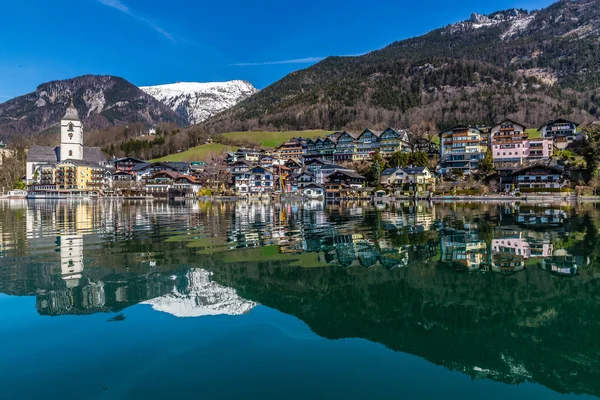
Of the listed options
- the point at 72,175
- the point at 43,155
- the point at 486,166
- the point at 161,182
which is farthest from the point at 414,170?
the point at 43,155

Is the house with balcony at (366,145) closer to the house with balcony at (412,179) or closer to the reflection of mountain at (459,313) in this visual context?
the house with balcony at (412,179)

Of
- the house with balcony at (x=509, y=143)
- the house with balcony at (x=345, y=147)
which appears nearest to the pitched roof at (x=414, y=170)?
the house with balcony at (x=509, y=143)

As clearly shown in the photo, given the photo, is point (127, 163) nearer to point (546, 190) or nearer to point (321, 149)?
point (321, 149)

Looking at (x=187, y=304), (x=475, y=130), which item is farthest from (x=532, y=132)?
(x=187, y=304)

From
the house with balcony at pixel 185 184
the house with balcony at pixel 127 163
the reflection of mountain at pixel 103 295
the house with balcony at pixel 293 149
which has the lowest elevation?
the reflection of mountain at pixel 103 295

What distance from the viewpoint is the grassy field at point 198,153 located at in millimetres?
131750

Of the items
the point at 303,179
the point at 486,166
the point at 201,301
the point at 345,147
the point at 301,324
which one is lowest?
→ the point at 301,324

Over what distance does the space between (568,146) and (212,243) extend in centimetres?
9220

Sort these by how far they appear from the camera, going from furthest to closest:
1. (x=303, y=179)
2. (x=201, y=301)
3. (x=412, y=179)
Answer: (x=303, y=179)
(x=412, y=179)
(x=201, y=301)

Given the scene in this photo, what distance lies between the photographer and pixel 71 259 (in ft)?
45.0

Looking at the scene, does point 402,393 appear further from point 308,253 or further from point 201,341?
point 308,253

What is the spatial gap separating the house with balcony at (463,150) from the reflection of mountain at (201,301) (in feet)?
→ 266

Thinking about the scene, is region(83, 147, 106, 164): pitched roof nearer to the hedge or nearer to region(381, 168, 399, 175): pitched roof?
region(381, 168, 399, 175): pitched roof

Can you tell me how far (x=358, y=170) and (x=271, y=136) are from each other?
203 feet
